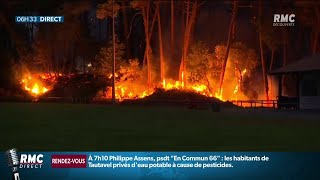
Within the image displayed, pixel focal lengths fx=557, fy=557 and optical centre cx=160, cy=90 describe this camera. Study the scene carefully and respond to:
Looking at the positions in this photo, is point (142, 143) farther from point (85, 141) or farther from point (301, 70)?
point (301, 70)

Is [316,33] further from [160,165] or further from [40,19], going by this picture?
[160,165]

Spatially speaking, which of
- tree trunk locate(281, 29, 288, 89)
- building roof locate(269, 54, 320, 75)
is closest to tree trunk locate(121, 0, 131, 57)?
tree trunk locate(281, 29, 288, 89)

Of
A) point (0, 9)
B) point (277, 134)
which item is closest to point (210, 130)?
point (277, 134)

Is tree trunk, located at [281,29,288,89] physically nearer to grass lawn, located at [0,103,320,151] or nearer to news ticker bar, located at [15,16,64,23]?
news ticker bar, located at [15,16,64,23]

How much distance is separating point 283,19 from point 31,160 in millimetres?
44867

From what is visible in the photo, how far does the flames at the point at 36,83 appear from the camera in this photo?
200 feet

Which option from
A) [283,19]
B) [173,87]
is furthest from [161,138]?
[283,19]

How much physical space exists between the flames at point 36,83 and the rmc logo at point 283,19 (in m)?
25.8

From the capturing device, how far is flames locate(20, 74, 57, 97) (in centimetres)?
6091

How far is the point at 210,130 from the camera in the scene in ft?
64.4

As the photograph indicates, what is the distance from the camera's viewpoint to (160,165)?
6.99 metres

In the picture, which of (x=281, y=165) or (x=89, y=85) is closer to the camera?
(x=281, y=165)

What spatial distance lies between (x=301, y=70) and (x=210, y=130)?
18881mm

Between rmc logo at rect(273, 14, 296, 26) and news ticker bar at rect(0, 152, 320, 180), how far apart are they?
41013 mm
